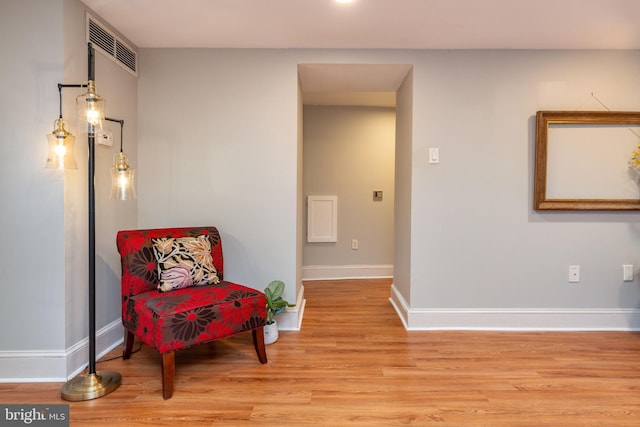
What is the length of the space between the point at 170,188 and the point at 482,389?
244 centimetres

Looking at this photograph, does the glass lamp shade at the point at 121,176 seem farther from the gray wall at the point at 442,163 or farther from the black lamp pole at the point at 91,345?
the gray wall at the point at 442,163

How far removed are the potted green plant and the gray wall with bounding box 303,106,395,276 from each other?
1.89 meters

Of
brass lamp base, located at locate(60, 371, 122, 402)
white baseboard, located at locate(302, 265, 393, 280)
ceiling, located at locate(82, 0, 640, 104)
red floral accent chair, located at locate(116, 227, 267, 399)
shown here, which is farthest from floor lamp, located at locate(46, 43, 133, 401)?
white baseboard, located at locate(302, 265, 393, 280)

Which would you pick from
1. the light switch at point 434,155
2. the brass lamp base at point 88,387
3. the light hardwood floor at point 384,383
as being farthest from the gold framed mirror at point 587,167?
the brass lamp base at point 88,387

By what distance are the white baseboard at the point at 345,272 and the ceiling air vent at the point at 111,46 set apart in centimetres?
285

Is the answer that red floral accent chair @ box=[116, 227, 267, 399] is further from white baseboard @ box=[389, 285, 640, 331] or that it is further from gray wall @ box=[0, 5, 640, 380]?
white baseboard @ box=[389, 285, 640, 331]

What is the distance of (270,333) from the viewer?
254 centimetres

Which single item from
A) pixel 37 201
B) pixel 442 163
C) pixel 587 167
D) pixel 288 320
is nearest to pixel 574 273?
pixel 587 167

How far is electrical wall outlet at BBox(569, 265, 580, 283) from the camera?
2777 mm

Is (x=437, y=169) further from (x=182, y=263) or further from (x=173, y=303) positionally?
(x=173, y=303)

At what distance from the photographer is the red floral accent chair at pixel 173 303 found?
1.85 m

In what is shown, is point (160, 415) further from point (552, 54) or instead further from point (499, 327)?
point (552, 54)

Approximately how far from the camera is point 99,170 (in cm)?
229

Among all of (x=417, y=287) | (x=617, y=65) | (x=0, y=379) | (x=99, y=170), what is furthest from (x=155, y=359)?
(x=617, y=65)
